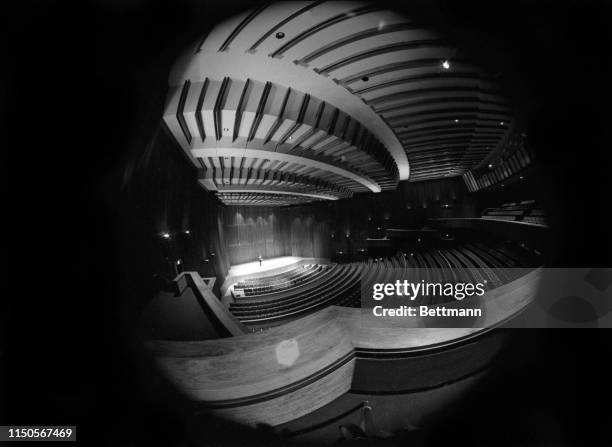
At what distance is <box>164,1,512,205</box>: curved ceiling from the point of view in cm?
63

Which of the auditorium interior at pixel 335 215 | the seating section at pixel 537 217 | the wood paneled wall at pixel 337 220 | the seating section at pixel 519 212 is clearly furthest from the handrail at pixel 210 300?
the seating section at pixel 537 217

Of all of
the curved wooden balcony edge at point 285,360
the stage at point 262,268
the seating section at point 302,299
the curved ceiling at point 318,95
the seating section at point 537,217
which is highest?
the curved ceiling at point 318,95

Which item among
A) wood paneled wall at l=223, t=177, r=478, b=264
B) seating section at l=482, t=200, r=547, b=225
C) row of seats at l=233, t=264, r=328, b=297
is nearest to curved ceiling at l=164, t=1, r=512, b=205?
wood paneled wall at l=223, t=177, r=478, b=264

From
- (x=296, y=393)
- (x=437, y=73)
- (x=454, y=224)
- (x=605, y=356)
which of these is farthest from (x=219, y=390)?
(x=605, y=356)

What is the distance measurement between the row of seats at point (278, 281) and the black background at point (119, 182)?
407 mm

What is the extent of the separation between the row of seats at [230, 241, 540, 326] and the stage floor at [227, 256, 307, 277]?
0.40ft

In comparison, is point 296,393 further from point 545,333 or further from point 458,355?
point 545,333

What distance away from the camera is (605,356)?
0.86 meters

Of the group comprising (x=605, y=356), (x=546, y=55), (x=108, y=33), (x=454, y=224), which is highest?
(x=108, y=33)

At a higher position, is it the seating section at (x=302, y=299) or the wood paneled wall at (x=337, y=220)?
the wood paneled wall at (x=337, y=220)

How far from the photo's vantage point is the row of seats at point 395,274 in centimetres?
72

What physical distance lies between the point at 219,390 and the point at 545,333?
1378mm

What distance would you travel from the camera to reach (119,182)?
644 mm

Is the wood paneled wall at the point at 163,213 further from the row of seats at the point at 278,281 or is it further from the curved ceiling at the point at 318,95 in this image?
the row of seats at the point at 278,281
